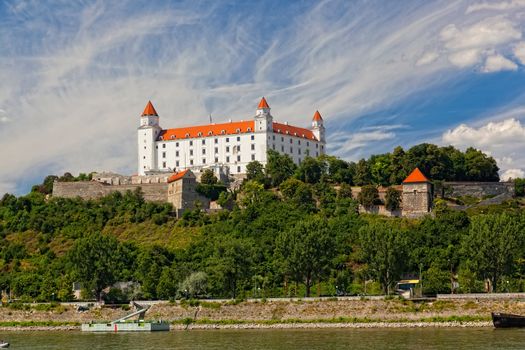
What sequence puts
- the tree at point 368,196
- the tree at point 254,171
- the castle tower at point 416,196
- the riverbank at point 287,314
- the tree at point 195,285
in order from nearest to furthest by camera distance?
the riverbank at point 287,314, the tree at point 195,285, the castle tower at point 416,196, the tree at point 368,196, the tree at point 254,171

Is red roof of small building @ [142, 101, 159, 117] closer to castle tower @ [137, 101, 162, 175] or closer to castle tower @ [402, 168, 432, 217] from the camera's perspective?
castle tower @ [137, 101, 162, 175]

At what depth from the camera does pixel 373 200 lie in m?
86.6

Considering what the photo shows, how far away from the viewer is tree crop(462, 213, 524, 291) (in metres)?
59.9

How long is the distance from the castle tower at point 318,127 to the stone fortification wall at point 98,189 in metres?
25.9

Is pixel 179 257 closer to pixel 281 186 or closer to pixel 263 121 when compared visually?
pixel 281 186

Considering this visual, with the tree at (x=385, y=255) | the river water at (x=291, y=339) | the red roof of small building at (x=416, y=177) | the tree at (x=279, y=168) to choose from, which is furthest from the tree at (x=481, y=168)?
the river water at (x=291, y=339)

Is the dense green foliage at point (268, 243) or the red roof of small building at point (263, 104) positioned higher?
the red roof of small building at point (263, 104)

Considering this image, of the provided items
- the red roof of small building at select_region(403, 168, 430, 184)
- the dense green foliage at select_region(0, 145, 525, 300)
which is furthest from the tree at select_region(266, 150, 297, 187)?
the red roof of small building at select_region(403, 168, 430, 184)

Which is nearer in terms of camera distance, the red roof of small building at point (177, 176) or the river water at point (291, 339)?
the river water at point (291, 339)

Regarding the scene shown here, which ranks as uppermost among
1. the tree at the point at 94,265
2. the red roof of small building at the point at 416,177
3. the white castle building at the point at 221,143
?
the white castle building at the point at 221,143

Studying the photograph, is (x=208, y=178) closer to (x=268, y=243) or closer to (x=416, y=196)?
(x=268, y=243)

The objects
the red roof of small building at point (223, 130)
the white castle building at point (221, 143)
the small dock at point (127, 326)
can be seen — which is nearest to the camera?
the small dock at point (127, 326)

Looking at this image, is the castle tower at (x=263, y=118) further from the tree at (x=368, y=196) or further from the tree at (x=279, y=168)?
the tree at (x=368, y=196)

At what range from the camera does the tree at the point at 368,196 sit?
86562 mm
